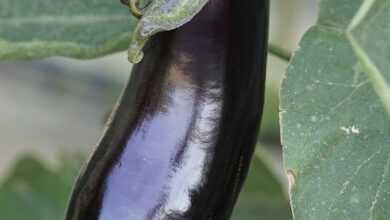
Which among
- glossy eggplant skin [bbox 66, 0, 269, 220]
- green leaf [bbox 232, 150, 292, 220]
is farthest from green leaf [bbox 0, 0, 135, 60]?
green leaf [bbox 232, 150, 292, 220]

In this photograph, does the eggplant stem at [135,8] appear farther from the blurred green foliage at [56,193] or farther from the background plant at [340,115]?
the blurred green foliage at [56,193]

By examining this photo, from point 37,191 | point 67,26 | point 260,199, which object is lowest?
point 37,191

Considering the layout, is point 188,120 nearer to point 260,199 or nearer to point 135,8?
point 135,8

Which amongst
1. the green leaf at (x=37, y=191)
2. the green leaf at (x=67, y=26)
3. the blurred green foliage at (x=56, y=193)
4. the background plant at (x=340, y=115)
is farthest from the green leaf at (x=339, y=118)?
the green leaf at (x=37, y=191)

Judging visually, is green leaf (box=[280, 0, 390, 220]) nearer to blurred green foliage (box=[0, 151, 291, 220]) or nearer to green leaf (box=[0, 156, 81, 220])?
blurred green foliage (box=[0, 151, 291, 220])

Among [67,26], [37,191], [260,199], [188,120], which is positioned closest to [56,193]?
[37,191]

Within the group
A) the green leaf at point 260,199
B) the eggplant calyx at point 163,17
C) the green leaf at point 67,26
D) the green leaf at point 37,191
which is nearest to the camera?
the eggplant calyx at point 163,17
